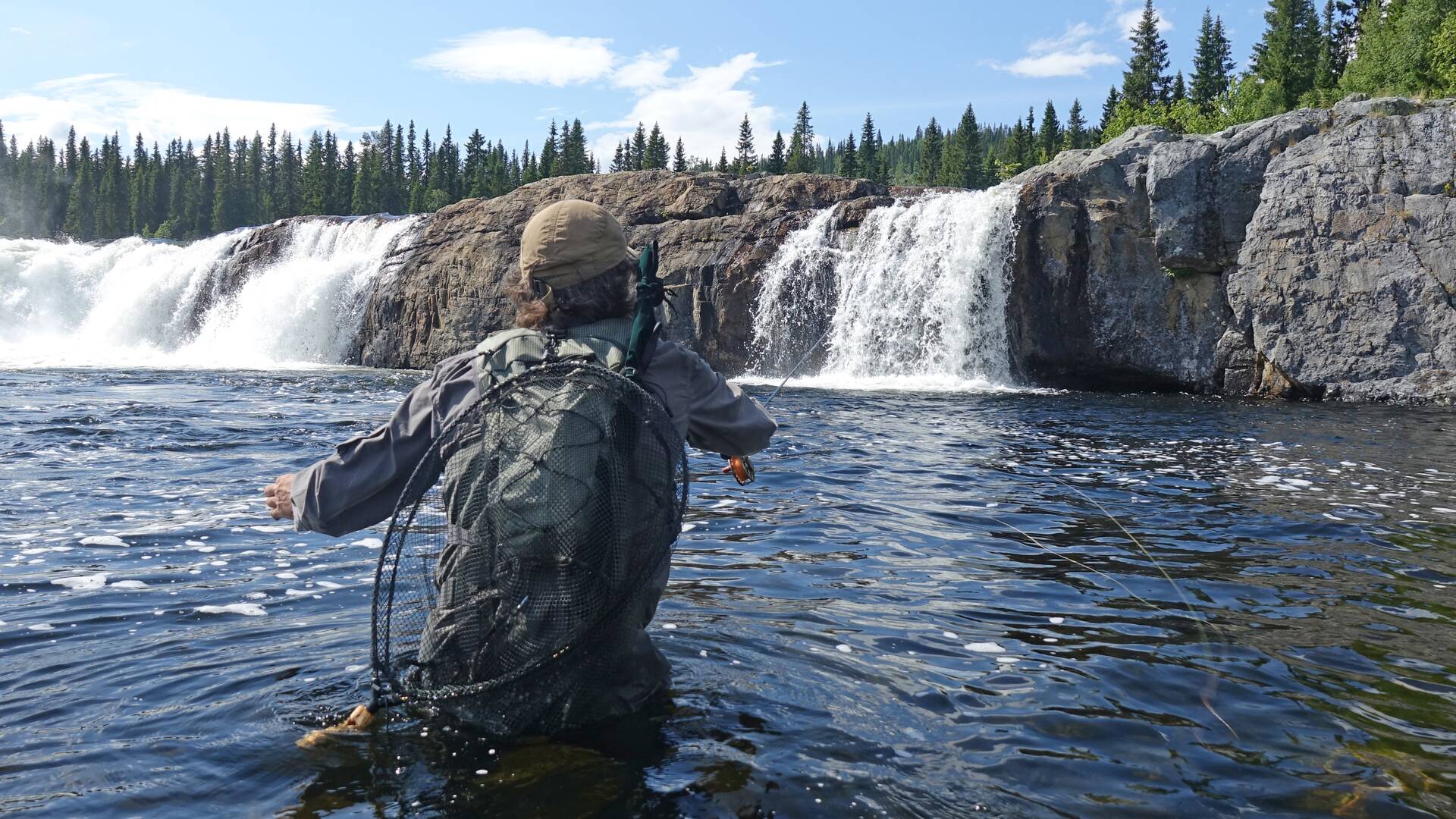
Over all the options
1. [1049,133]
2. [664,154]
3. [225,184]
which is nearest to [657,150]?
[664,154]

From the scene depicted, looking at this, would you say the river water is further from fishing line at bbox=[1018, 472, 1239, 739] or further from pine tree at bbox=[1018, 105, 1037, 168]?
pine tree at bbox=[1018, 105, 1037, 168]

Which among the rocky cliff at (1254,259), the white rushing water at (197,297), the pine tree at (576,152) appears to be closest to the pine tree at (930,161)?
the pine tree at (576,152)

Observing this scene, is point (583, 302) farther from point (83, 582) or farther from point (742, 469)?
point (83, 582)

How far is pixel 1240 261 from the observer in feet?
73.4

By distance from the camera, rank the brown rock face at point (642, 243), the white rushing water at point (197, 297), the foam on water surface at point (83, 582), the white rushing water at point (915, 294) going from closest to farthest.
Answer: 1. the foam on water surface at point (83, 582)
2. the white rushing water at point (915, 294)
3. the brown rock face at point (642, 243)
4. the white rushing water at point (197, 297)

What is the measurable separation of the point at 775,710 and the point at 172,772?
2157mm

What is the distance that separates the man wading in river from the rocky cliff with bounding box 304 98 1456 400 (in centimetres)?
1490

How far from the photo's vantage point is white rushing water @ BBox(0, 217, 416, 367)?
38.0m

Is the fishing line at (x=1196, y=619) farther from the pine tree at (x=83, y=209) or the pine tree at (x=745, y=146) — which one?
the pine tree at (x=83, y=209)

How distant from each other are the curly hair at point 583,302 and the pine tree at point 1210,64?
82.5 m

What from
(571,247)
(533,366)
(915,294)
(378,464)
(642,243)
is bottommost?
(378,464)

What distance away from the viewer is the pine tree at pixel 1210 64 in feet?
253

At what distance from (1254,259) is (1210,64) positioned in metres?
69.4

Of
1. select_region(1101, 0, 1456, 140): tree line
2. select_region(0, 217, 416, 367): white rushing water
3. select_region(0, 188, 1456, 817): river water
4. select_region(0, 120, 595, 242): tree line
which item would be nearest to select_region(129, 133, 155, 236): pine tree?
select_region(0, 120, 595, 242): tree line
